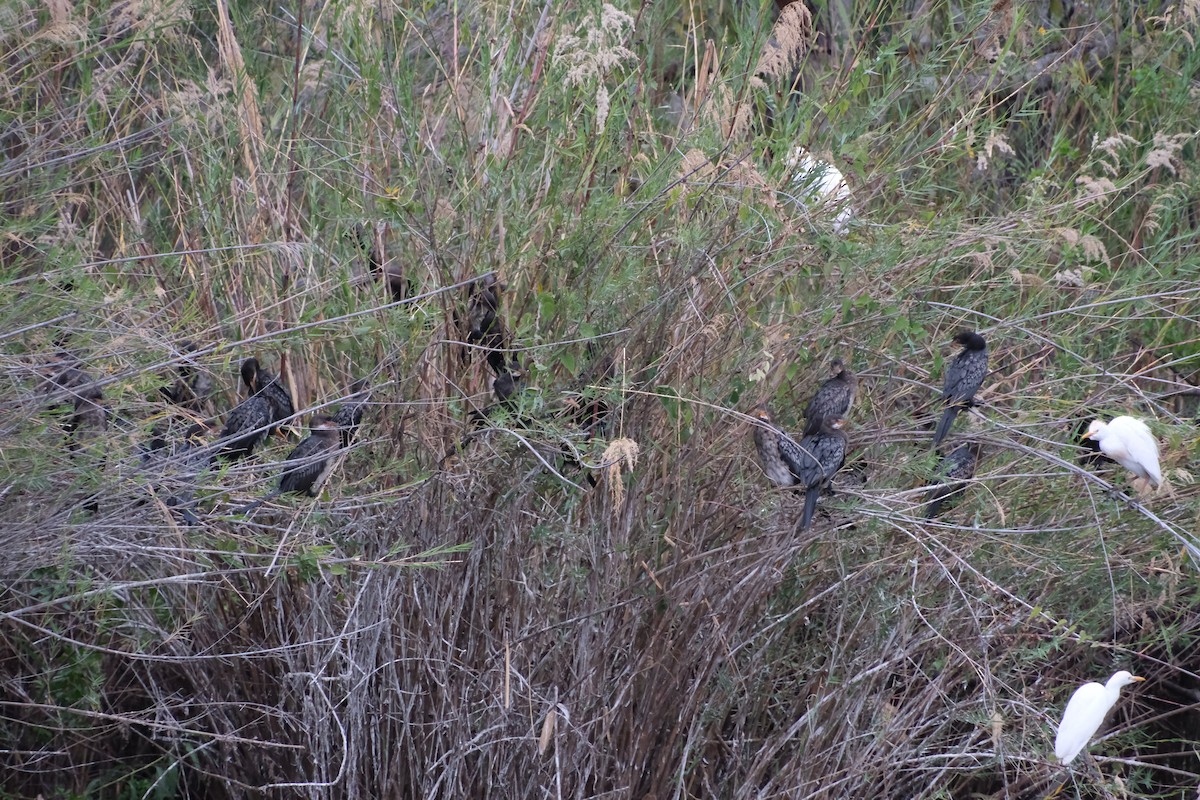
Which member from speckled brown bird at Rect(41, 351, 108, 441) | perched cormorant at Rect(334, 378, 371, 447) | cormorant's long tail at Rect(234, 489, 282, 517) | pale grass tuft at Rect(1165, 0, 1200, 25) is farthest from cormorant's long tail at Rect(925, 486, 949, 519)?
speckled brown bird at Rect(41, 351, 108, 441)

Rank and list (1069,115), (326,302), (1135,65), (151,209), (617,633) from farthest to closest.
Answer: (1069,115), (1135,65), (151,209), (326,302), (617,633)

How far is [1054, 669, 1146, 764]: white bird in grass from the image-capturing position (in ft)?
13.0

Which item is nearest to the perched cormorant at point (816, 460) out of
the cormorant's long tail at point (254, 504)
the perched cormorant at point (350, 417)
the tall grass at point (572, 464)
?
the tall grass at point (572, 464)

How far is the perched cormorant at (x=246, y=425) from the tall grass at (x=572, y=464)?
0.12m

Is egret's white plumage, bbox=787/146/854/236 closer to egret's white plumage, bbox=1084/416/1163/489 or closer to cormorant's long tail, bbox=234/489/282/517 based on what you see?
egret's white plumage, bbox=1084/416/1163/489

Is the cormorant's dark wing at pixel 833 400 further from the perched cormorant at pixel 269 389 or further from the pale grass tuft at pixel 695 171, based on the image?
the perched cormorant at pixel 269 389

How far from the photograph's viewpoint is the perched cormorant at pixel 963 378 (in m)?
3.96

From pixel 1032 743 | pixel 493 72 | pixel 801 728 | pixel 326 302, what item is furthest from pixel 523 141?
pixel 1032 743

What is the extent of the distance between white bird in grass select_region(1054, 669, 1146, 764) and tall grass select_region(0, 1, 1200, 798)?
0.11m

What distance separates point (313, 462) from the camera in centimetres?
381

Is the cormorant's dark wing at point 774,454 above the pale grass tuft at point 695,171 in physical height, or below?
below

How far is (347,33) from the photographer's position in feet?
14.1

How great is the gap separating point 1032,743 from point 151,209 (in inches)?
152

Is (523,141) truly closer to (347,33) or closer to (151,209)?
(347,33)
